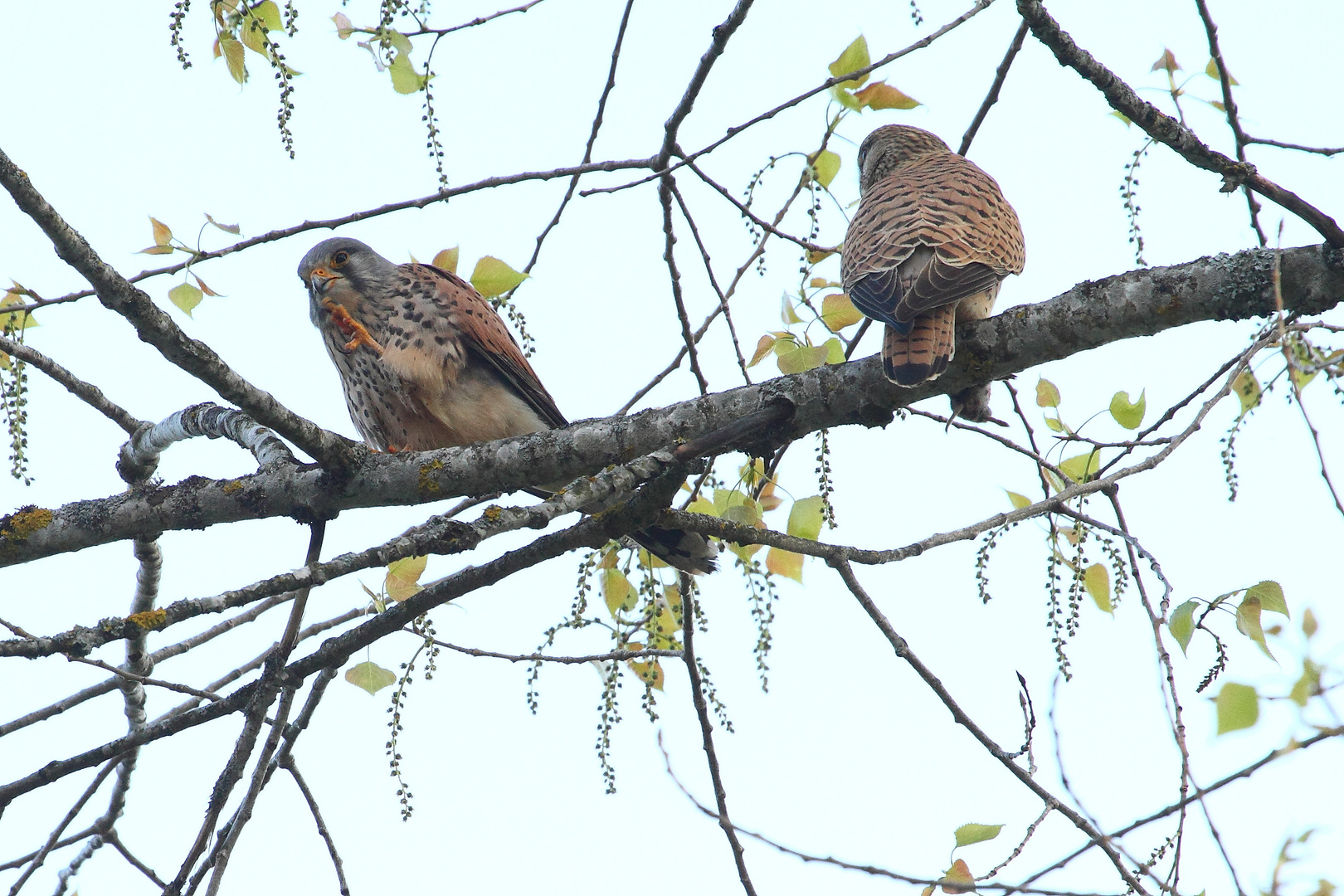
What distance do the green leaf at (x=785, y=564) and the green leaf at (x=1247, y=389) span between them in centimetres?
125

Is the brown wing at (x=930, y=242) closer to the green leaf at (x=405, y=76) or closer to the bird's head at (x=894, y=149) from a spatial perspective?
the bird's head at (x=894, y=149)

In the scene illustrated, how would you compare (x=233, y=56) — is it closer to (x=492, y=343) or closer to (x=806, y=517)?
(x=492, y=343)

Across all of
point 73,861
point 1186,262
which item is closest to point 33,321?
point 73,861

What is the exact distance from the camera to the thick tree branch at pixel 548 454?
256 cm

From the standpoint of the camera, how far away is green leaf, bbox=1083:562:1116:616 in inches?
115

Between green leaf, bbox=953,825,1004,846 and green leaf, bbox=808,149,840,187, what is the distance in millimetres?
1862

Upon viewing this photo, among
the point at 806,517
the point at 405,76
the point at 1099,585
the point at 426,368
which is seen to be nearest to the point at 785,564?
the point at 806,517

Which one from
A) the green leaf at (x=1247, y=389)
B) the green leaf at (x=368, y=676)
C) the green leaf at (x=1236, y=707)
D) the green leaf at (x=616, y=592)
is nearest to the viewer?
the green leaf at (x=1236, y=707)

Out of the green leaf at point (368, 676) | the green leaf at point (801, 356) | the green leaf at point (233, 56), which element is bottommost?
the green leaf at point (368, 676)

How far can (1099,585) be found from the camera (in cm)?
295

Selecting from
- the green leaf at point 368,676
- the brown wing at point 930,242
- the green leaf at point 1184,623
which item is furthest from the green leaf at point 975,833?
the green leaf at point 368,676

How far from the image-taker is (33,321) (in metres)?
3.03

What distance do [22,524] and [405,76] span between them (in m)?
1.58

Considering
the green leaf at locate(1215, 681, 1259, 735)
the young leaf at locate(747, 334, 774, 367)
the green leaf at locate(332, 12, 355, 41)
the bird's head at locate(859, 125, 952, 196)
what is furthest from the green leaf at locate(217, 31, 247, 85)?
the green leaf at locate(1215, 681, 1259, 735)
